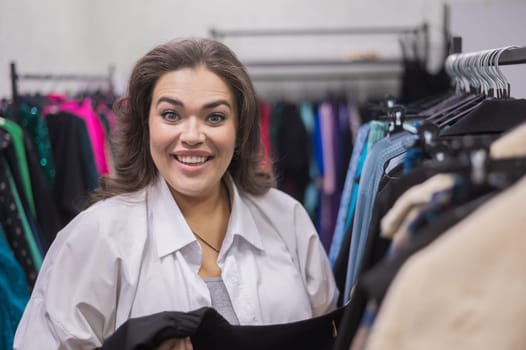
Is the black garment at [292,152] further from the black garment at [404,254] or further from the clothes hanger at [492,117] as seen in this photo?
the black garment at [404,254]

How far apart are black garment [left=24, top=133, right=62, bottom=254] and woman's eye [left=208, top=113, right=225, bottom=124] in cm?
90

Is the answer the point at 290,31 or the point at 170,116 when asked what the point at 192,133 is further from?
the point at 290,31

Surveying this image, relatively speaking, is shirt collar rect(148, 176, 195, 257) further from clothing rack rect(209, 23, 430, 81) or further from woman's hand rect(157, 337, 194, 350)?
clothing rack rect(209, 23, 430, 81)

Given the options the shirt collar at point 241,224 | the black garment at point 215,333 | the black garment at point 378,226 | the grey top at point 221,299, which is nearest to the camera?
the black garment at point 378,226

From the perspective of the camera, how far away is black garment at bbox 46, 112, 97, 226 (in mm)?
2318

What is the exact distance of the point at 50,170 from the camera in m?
2.28

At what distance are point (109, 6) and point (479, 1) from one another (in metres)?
2.28

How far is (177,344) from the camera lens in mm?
1073

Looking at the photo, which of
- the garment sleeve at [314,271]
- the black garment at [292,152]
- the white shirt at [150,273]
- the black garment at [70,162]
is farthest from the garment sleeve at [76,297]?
the black garment at [292,152]

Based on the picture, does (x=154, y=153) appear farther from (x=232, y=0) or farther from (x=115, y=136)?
(x=232, y=0)

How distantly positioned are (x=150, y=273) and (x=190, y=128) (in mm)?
316

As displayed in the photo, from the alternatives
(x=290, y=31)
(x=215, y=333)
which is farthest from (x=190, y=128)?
(x=290, y=31)

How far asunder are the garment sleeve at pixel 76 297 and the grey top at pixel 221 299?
0.66ft

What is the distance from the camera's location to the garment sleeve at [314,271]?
1458mm
